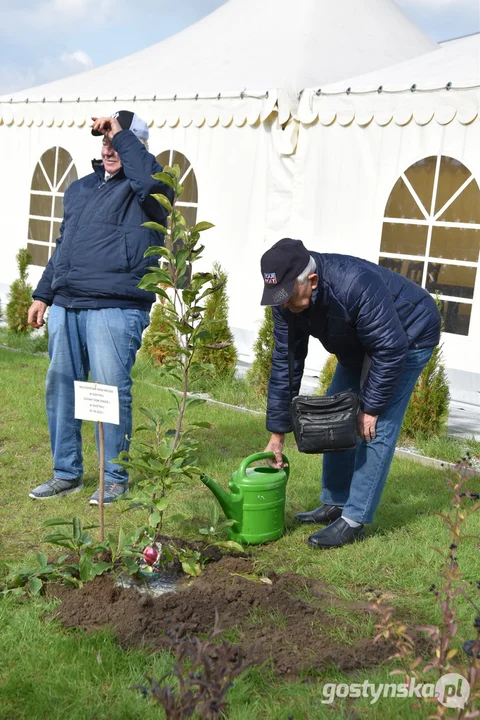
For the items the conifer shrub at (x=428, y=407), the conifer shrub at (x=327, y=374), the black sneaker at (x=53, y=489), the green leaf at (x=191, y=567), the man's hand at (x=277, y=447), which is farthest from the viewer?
the conifer shrub at (x=327, y=374)

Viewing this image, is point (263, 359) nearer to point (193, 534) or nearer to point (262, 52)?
point (193, 534)

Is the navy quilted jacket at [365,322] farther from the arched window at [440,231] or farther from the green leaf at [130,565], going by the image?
the arched window at [440,231]

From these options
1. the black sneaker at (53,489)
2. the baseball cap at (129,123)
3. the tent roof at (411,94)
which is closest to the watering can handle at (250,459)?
the black sneaker at (53,489)

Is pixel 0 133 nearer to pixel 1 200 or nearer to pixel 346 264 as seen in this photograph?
pixel 1 200

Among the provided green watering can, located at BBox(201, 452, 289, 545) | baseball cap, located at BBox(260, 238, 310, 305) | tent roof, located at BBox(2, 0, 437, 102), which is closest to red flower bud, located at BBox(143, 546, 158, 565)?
green watering can, located at BBox(201, 452, 289, 545)

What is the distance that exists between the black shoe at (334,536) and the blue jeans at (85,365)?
1.10 meters

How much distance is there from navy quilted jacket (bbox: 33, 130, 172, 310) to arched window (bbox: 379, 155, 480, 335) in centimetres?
390

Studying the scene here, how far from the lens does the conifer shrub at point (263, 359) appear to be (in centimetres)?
686

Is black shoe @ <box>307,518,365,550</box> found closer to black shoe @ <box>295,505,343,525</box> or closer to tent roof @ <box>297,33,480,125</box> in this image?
black shoe @ <box>295,505,343,525</box>

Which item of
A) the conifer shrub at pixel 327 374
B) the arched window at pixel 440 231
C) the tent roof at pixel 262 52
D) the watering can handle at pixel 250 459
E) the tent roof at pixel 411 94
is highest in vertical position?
the tent roof at pixel 262 52

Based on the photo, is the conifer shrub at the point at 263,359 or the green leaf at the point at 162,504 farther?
the conifer shrub at the point at 263,359

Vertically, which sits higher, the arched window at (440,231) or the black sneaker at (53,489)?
the arched window at (440,231)

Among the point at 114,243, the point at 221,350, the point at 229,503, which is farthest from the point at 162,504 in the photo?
the point at 221,350

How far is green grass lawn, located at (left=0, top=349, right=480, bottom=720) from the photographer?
7.98 ft
